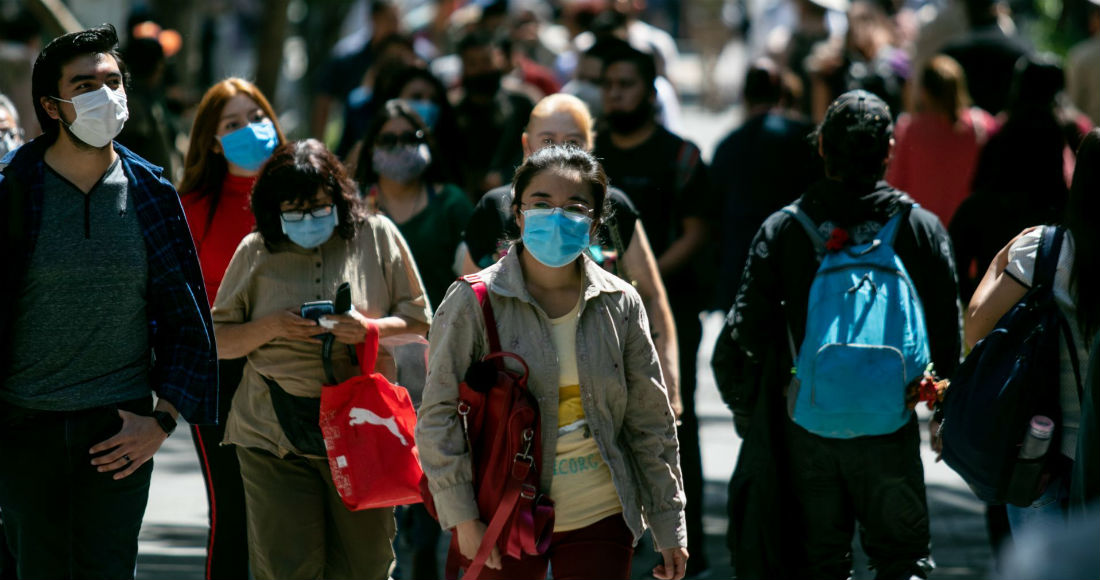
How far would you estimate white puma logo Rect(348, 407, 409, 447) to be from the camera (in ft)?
16.8

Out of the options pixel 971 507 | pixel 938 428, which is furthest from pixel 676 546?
pixel 971 507

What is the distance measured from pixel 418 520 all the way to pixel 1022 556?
4574 millimetres

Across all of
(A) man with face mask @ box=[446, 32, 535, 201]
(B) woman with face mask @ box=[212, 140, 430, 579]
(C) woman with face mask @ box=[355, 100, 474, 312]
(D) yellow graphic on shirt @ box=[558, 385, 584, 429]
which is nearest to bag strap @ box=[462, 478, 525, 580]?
(D) yellow graphic on shirt @ box=[558, 385, 584, 429]

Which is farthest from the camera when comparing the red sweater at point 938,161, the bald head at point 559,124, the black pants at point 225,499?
the red sweater at point 938,161

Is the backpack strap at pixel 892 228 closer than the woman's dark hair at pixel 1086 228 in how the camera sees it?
No

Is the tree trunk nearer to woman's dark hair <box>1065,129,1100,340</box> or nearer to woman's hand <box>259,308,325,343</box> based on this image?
woman's hand <box>259,308,325,343</box>

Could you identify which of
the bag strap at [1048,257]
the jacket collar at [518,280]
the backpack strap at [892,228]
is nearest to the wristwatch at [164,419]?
the jacket collar at [518,280]

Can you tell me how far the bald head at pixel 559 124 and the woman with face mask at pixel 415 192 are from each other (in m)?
0.66

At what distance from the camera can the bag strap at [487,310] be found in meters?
4.41

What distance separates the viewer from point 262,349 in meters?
5.34

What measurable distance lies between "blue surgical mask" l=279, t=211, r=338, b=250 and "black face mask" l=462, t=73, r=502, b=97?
431 centimetres

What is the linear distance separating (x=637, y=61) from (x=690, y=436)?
1645mm

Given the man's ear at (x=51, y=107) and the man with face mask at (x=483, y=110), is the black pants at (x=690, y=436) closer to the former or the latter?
the man with face mask at (x=483, y=110)

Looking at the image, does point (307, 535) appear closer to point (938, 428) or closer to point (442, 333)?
point (442, 333)
